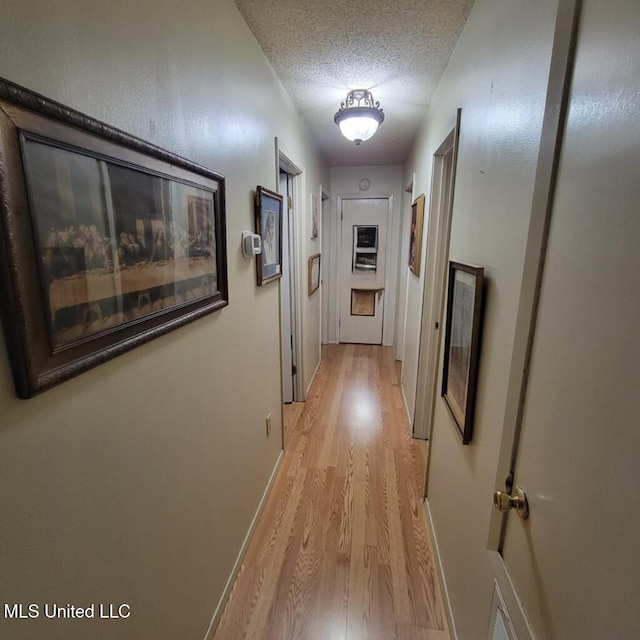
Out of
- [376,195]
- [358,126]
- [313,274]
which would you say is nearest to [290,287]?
[313,274]

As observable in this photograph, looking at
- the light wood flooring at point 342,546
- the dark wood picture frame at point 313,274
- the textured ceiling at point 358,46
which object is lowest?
the light wood flooring at point 342,546

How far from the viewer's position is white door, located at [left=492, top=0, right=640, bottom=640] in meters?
0.44

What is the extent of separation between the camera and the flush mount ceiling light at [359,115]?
6.84ft

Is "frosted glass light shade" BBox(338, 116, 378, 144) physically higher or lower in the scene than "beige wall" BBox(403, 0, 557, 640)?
higher

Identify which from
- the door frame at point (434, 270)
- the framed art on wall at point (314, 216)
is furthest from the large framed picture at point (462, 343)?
the framed art on wall at point (314, 216)

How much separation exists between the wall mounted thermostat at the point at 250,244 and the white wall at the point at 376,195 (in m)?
3.18

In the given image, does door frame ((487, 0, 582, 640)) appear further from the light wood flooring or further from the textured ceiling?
the textured ceiling

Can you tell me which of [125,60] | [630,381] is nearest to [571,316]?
[630,381]

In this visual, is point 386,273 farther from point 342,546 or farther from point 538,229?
point 538,229

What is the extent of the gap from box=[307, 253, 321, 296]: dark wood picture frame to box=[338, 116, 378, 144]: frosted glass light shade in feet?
4.11

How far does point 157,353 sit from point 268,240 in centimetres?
112

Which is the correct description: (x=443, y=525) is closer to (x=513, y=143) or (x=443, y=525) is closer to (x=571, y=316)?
(x=571, y=316)

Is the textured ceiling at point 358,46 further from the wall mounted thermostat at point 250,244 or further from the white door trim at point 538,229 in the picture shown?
the white door trim at point 538,229

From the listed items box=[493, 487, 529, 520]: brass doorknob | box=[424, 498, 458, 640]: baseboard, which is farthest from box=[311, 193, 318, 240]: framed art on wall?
box=[493, 487, 529, 520]: brass doorknob
